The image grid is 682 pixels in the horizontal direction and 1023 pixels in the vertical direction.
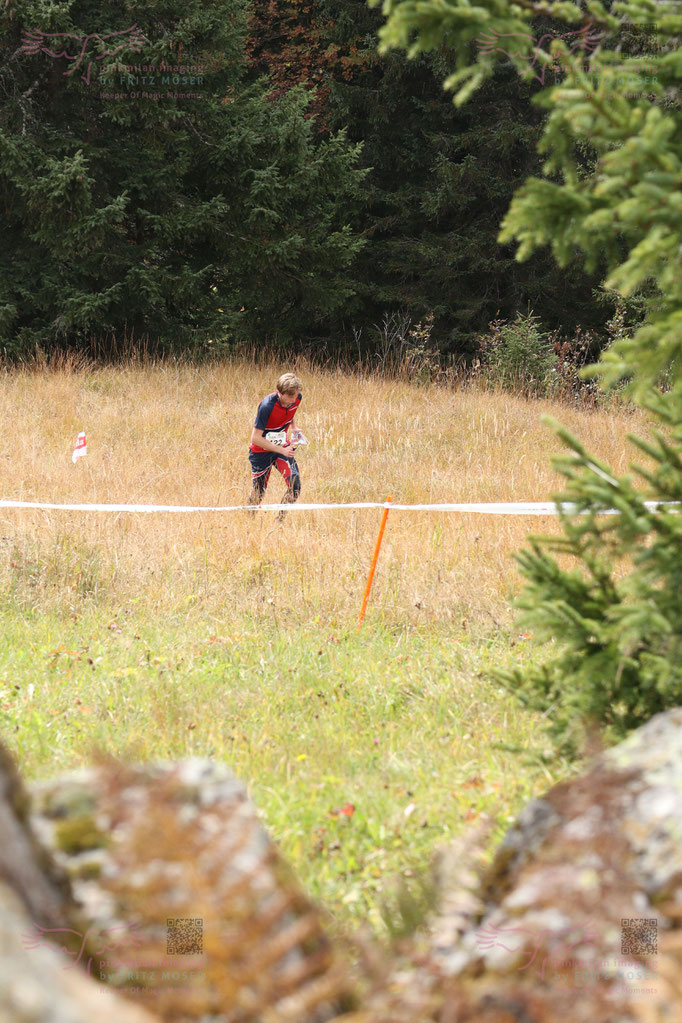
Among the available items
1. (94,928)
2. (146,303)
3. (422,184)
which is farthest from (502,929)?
(422,184)

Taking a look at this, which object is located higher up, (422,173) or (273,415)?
(422,173)

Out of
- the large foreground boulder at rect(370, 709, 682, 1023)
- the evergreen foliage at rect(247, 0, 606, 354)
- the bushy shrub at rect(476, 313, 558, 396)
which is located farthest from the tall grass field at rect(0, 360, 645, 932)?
the evergreen foliage at rect(247, 0, 606, 354)

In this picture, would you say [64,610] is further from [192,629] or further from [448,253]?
[448,253]

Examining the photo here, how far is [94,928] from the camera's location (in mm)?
1717

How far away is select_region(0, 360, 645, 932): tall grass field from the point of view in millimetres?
3424

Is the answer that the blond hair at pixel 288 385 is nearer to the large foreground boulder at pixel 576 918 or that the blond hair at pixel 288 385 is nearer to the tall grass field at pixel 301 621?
the tall grass field at pixel 301 621

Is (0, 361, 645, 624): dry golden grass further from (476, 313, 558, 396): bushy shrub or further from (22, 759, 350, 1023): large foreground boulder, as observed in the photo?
(22, 759, 350, 1023): large foreground boulder

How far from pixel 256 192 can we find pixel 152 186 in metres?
1.91

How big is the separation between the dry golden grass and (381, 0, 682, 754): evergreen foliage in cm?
312

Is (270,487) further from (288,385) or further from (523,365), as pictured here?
(523,365)

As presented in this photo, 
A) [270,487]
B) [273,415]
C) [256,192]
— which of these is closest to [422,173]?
[256,192]

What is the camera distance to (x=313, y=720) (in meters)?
4.29

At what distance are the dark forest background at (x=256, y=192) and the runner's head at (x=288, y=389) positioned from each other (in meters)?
7.34

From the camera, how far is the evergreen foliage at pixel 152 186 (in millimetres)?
13930
